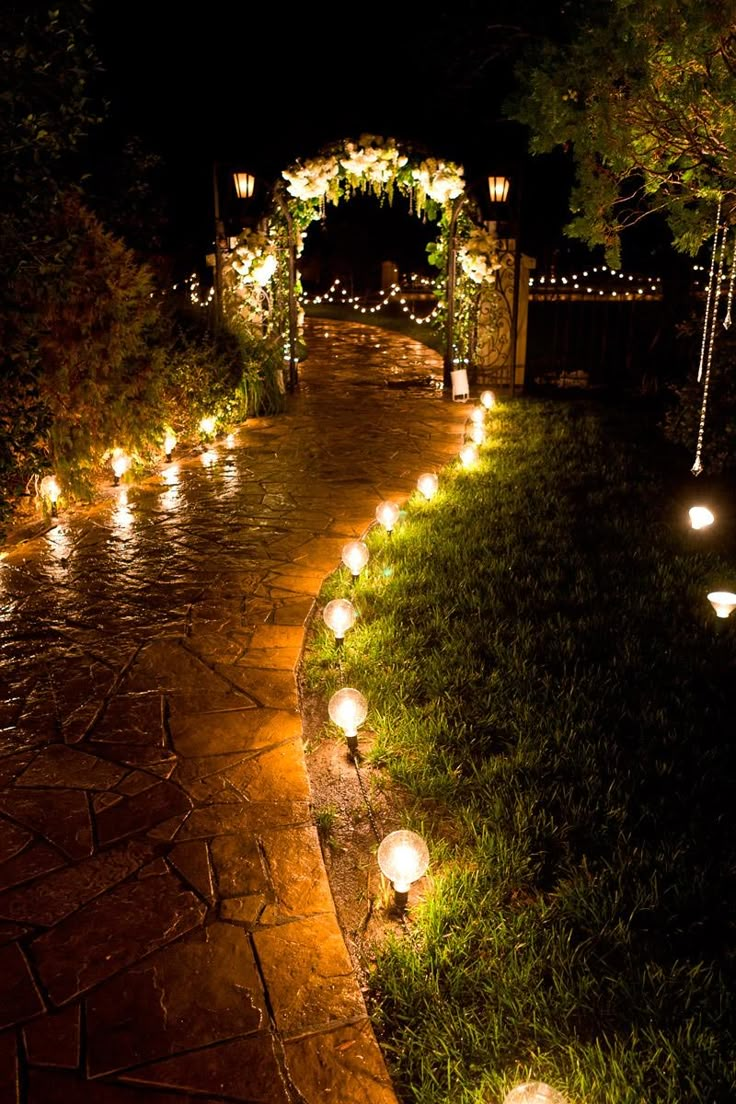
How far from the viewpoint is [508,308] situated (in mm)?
14602

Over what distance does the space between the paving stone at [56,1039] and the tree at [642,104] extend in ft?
18.6

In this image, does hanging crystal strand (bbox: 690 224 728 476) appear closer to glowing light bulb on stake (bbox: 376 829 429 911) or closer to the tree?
the tree

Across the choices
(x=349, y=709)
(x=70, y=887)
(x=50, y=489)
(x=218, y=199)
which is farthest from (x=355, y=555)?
(x=218, y=199)

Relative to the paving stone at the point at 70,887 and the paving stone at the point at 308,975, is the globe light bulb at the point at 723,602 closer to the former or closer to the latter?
the paving stone at the point at 308,975

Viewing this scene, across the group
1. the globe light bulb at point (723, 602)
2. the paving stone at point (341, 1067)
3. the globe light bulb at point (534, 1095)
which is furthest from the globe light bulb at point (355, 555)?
the globe light bulb at point (534, 1095)

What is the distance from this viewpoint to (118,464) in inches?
353

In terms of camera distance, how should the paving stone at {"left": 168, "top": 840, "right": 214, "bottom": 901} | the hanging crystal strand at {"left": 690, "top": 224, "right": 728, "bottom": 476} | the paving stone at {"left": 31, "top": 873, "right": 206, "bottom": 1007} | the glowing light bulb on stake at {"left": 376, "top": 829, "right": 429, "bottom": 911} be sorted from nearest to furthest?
1. the paving stone at {"left": 31, "top": 873, "right": 206, "bottom": 1007}
2. the glowing light bulb on stake at {"left": 376, "top": 829, "right": 429, "bottom": 911}
3. the paving stone at {"left": 168, "top": 840, "right": 214, "bottom": 901}
4. the hanging crystal strand at {"left": 690, "top": 224, "right": 728, "bottom": 476}

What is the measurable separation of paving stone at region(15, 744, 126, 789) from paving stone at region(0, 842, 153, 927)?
20.5 inches

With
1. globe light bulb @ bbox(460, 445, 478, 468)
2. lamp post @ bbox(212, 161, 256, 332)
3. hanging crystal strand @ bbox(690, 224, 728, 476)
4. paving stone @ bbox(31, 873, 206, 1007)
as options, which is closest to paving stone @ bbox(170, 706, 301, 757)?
paving stone @ bbox(31, 873, 206, 1007)

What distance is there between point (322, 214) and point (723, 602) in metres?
11.6

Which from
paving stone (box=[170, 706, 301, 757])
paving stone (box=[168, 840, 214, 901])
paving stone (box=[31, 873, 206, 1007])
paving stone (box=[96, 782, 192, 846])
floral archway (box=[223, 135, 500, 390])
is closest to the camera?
paving stone (box=[31, 873, 206, 1007])

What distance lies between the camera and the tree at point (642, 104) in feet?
16.8

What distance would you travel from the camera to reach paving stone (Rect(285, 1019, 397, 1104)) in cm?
253

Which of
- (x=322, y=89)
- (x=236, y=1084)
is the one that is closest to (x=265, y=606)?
(x=236, y=1084)
